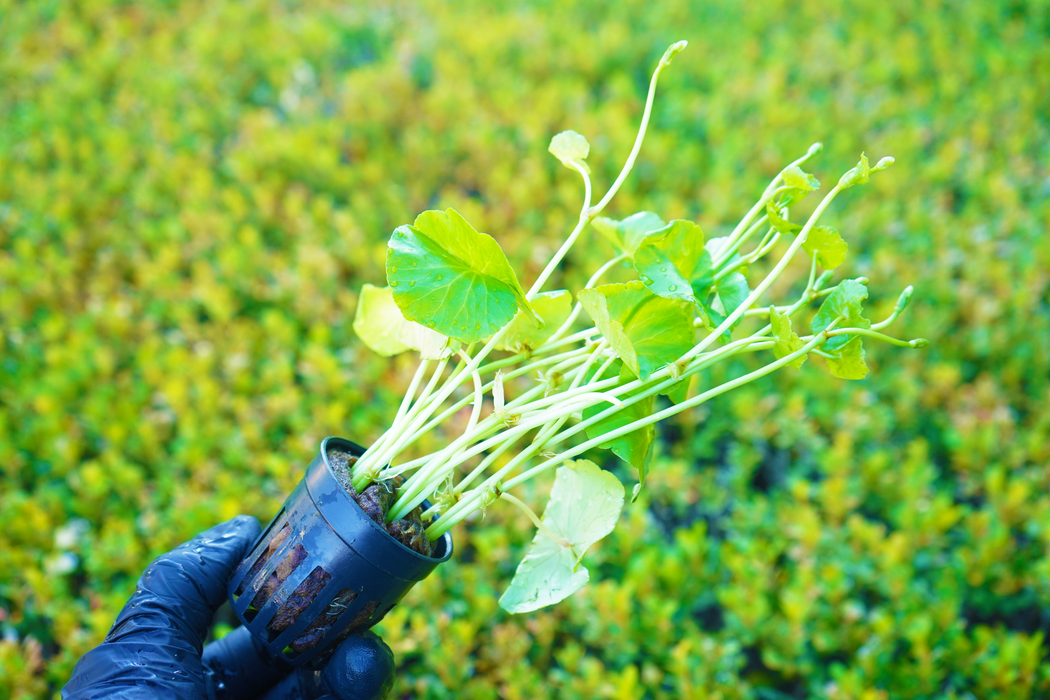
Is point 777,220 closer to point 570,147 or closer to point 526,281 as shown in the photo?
point 570,147

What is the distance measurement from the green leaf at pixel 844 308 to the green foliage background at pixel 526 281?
27.5 inches

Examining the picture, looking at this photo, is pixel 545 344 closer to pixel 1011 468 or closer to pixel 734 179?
pixel 1011 468

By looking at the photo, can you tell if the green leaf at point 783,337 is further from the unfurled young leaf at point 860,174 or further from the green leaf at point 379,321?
the green leaf at point 379,321

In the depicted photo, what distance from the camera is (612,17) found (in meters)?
3.29

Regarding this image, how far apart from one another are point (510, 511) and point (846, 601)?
0.73 m

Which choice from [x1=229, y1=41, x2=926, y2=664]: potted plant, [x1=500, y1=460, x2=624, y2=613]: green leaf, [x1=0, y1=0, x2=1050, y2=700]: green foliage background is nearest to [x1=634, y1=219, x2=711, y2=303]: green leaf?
[x1=229, y1=41, x2=926, y2=664]: potted plant

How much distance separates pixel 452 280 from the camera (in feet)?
2.70

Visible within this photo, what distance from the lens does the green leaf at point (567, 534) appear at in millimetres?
871

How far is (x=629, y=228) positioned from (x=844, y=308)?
310mm

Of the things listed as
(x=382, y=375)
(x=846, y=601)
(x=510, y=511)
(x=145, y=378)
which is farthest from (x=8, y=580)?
(x=846, y=601)

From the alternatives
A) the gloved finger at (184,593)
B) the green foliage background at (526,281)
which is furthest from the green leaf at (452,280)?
the green foliage background at (526,281)

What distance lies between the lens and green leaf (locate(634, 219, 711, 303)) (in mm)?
805

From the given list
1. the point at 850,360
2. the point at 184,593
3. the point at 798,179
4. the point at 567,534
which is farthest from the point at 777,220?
the point at 184,593

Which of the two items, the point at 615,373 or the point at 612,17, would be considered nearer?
the point at 615,373
